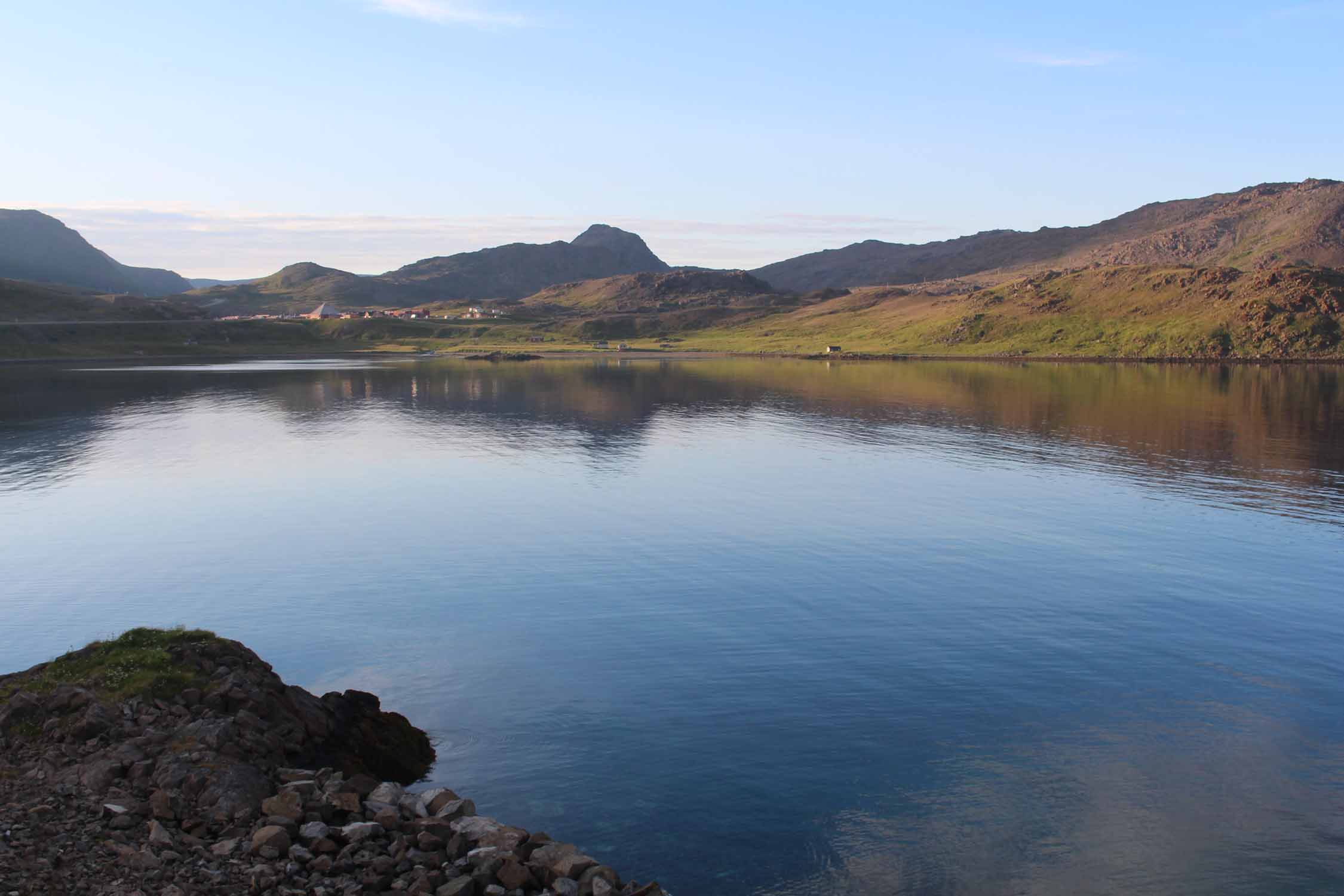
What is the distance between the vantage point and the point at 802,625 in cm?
3494

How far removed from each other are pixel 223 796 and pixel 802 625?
2096 centimetres

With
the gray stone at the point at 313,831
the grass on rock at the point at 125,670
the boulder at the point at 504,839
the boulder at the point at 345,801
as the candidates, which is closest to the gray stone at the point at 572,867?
the boulder at the point at 504,839

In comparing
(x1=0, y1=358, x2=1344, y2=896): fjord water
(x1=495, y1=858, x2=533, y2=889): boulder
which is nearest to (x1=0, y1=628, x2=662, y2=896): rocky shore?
(x1=495, y1=858, x2=533, y2=889): boulder

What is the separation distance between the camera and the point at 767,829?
838 inches

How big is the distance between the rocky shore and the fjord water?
3011 mm

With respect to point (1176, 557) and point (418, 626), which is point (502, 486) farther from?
point (1176, 557)

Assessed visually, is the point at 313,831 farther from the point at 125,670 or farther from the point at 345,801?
the point at 125,670

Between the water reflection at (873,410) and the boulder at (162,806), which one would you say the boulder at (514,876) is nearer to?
the boulder at (162,806)

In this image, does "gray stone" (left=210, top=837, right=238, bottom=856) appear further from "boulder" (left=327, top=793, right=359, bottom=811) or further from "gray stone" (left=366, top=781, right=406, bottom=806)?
"gray stone" (left=366, top=781, right=406, bottom=806)

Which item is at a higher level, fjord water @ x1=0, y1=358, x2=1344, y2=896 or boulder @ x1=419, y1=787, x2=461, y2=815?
boulder @ x1=419, y1=787, x2=461, y2=815

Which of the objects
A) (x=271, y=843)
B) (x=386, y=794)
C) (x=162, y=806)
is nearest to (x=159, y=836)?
(x=162, y=806)

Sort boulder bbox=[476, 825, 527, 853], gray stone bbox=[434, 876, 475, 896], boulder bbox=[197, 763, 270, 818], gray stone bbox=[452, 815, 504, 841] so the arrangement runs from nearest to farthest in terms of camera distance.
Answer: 1. gray stone bbox=[434, 876, 475, 896]
2. boulder bbox=[476, 825, 527, 853]
3. gray stone bbox=[452, 815, 504, 841]
4. boulder bbox=[197, 763, 270, 818]

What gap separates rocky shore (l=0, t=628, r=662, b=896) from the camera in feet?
55.4

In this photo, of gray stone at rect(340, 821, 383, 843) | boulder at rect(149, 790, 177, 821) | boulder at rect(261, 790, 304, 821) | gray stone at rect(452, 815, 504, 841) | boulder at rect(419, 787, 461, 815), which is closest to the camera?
gray stone at rect(340, 821, 383, 843)
